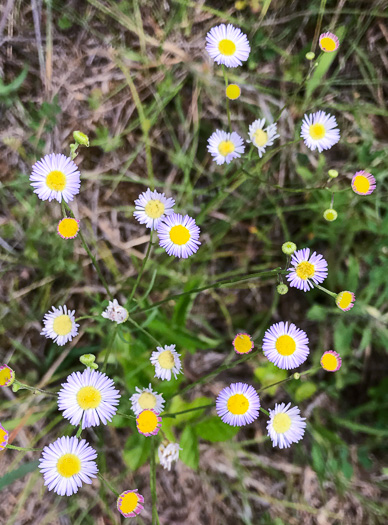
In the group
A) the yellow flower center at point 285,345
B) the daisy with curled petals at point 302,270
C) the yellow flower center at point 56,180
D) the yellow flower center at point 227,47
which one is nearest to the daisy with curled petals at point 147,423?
the yellow flower center at point 285,345

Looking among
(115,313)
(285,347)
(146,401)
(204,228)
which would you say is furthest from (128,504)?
(204,228)

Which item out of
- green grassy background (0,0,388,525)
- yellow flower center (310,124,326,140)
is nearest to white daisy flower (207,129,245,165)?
green grassy background (0,0,388,525)

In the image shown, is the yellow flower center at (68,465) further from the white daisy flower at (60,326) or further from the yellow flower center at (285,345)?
the yellow flower center at (285,345)

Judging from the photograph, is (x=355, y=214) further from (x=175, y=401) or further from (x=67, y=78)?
(x=67, y=78)

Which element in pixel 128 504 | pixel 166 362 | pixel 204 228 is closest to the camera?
pixel 128 504

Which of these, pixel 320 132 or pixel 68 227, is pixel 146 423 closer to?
pixel 68 227

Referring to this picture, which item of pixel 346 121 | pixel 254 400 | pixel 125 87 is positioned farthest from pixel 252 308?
pixel 125 87
